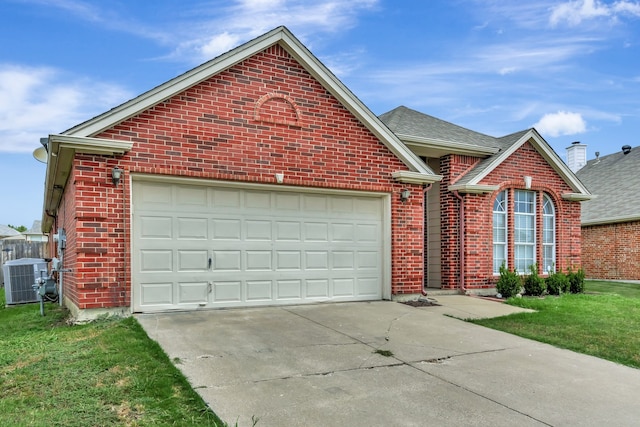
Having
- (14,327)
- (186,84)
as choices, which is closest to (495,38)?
(186,84)

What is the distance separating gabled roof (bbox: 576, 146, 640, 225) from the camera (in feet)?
61.1

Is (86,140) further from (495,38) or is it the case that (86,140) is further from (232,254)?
(495,38)

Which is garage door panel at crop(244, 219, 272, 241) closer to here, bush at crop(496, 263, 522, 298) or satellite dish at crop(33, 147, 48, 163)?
satellite dish at crop(33, 147, 48, 163)

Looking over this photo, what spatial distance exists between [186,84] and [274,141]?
1.89 meters

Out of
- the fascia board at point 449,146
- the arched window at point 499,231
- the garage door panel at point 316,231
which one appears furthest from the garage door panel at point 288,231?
the arched window at point 499,231

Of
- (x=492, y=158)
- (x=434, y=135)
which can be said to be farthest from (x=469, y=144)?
(x=434, y=135)

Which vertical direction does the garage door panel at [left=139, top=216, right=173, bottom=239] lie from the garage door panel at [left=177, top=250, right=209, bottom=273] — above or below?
above

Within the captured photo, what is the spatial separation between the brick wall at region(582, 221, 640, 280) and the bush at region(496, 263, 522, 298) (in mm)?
9021

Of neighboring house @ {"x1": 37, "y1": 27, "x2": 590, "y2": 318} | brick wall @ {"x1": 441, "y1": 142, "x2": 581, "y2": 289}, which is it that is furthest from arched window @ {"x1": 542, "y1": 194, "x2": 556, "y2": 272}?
neighboring house @ {"x1": 37, "y1": 27, "x2": 590, "y2": 318}

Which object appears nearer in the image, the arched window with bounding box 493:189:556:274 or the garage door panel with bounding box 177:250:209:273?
the garage door panel with bounding box 177:250:209:273

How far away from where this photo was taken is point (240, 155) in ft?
28.5

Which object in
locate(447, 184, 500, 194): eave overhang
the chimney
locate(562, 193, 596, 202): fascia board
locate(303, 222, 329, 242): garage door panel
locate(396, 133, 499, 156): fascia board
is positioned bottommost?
locate(303, 222, 329, 242): garage door panel

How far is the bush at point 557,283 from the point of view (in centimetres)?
A: 1276

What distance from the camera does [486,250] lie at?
1244 centimetres
